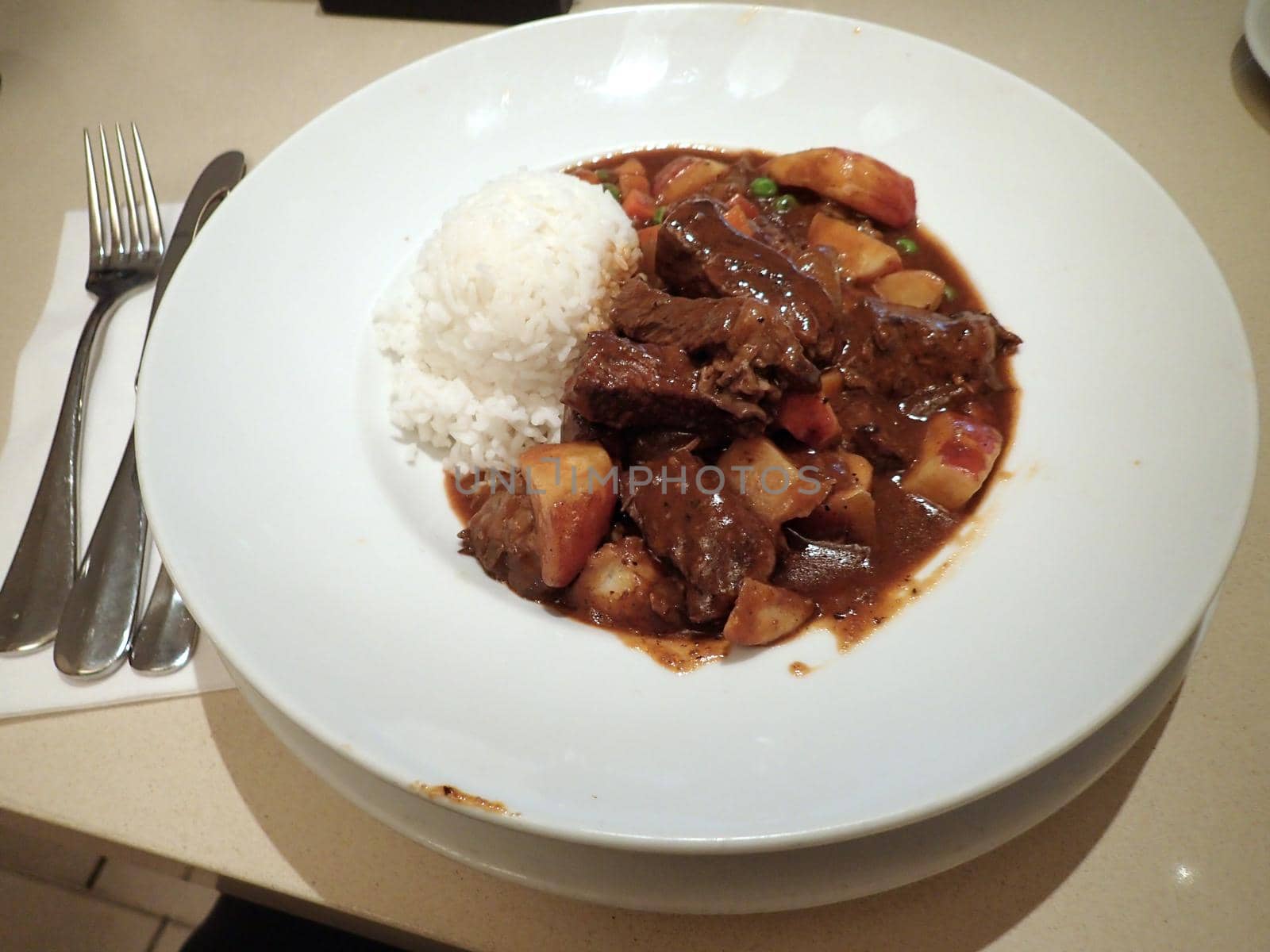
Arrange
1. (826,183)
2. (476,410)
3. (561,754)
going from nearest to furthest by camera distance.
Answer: (561,754) → (476,410) → (826,183)

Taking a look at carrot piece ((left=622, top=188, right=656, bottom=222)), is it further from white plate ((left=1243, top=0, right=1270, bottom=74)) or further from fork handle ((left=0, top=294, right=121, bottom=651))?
white plate ((left=1243, top=0, right=1270, bottom=74))

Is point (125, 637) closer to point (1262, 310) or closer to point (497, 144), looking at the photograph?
point (497, 144)

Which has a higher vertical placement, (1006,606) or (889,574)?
(1006,606)

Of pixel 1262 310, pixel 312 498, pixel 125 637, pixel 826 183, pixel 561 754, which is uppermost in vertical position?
pixel 1262 310

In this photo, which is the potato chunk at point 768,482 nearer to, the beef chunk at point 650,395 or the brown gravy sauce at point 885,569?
the beef chunk at point 650,395

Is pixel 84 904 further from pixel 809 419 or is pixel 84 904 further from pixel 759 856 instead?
pixel 809 419

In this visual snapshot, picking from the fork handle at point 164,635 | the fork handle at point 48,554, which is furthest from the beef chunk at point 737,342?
the fork handle at point 48,554

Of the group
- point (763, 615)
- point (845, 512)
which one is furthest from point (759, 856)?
point (845, 512)

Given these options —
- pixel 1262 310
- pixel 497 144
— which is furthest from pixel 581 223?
pixel 1262 310
